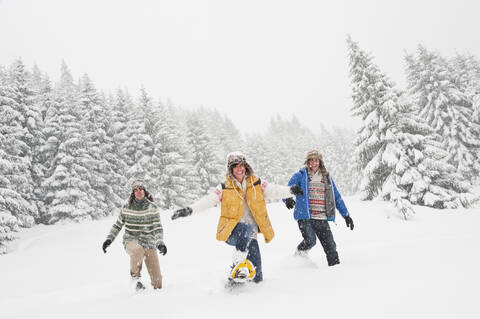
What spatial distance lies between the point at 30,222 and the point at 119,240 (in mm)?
7243

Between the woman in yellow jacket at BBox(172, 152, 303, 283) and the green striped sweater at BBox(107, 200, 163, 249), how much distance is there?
156 centimetres

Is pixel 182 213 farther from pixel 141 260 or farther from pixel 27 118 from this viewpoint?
pixel 27 118

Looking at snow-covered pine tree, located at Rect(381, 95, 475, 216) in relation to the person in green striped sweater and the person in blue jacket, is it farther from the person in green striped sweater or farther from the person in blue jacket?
the person in green striped sweater

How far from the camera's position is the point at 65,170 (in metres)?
21.9

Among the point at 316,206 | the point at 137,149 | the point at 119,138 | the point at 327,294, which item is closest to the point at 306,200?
the point at 316,206

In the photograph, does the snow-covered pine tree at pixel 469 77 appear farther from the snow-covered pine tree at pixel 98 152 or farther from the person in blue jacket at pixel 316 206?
the snow-covered pine tree at pixel 98 152

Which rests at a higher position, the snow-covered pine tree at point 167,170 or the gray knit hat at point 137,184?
the snow-covered pine tree at point 167,170

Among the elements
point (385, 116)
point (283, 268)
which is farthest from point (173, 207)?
point (283, 268)

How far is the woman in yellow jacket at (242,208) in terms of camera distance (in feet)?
14.2

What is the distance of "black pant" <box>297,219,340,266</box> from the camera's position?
514cm

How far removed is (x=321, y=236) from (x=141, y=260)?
3260 millimetres

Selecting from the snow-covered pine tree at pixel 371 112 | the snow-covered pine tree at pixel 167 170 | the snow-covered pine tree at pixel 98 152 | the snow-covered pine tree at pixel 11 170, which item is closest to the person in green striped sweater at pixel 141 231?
the snow-covered pine tree at pixel 11 170

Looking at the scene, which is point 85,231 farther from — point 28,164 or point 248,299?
point 248,299

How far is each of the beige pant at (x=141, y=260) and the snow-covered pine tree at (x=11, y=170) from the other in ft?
45.5
